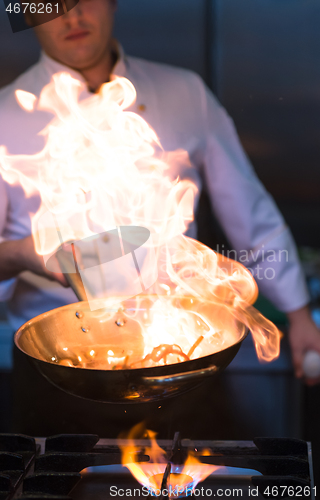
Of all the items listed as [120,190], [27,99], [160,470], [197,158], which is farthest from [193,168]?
[160,470]

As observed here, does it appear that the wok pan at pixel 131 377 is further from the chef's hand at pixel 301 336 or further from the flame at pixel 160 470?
the chef's hand at pixel 301 336

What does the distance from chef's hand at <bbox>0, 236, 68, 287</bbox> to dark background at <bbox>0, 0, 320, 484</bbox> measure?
1.24ft

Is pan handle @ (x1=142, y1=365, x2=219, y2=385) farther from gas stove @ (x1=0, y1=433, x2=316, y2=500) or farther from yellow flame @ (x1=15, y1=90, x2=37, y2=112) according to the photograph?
yellow flame @ (x1=15, y1=90, x2=37, y2=112)

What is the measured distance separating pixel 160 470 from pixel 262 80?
837 millimetres

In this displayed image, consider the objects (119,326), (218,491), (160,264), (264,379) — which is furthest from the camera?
(264,379)

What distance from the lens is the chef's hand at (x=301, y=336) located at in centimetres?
111

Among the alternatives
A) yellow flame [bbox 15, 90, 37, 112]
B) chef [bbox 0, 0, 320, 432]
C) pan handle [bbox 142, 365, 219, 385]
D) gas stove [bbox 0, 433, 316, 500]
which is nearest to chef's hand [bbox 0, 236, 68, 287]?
chef [bbox 0, 0, 320, 432]

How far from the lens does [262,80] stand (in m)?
1.08

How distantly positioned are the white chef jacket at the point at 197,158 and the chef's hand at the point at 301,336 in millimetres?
26

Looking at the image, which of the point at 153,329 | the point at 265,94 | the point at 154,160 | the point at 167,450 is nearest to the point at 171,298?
the point at 153,329

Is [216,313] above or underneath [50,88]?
underneath

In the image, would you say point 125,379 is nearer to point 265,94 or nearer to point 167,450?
point 167,450

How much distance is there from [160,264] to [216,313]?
344mm

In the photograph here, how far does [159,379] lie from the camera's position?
516mm
